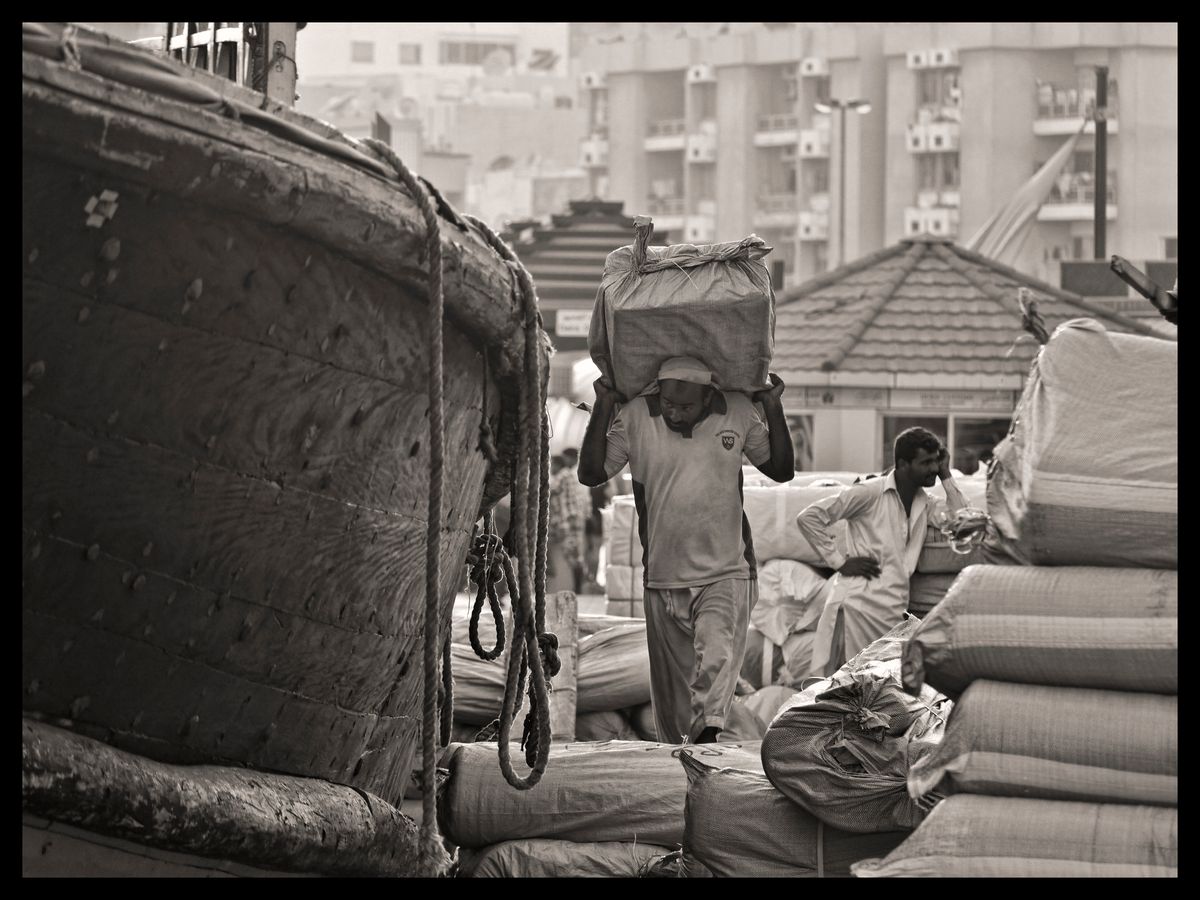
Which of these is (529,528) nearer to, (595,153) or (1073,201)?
(1073,201)

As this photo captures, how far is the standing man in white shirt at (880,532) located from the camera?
8453 millimetres

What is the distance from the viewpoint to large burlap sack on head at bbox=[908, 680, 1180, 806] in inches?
170

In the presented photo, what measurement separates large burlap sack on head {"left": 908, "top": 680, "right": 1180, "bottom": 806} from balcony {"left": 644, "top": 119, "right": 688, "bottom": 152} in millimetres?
56565

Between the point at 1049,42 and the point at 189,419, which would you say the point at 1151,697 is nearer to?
the point at 189,419

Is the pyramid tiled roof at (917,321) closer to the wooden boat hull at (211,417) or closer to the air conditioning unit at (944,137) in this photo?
the wooden boat hull at (211,417)

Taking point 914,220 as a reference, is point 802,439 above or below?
below

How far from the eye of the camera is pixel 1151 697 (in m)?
4.37

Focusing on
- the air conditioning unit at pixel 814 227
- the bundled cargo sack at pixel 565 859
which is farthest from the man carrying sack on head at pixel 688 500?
the air conditioning unit at pixel 814 227

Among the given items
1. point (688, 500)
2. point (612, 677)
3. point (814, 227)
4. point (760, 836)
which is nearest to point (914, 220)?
point (814, 227)

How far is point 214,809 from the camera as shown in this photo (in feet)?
14.3

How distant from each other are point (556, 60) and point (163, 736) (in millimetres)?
91374

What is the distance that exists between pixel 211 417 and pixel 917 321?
1435 cm

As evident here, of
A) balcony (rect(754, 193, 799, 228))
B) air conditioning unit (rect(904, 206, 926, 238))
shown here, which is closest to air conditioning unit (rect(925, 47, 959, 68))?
air conditioning unit (rect(904, 206, 926, 238))
